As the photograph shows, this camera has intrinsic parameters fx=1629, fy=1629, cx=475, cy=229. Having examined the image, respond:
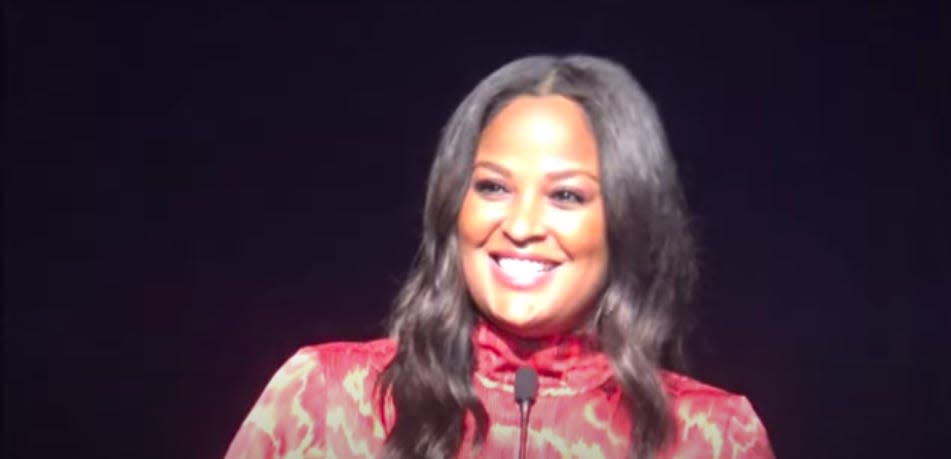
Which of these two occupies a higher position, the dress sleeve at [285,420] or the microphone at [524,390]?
the microphone at [524,390]

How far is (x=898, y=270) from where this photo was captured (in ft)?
7.36

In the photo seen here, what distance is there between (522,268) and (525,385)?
0.40 ft

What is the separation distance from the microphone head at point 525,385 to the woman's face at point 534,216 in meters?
0.06

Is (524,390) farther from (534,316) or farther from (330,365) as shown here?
(330,365)

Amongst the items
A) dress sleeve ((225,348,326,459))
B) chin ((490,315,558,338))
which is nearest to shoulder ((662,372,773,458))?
chin ((490,315,558,338))

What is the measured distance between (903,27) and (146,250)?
1105 mm

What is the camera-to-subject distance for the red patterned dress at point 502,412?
167cm


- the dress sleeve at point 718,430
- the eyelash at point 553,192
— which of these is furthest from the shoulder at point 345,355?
the dress sleeve at point 718,430

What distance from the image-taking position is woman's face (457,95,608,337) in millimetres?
1642

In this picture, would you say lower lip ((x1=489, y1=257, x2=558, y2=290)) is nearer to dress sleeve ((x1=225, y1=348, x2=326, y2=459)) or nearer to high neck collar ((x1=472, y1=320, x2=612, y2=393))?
high neck collar ((x1=472, y1=320, x2=612, y2=393))

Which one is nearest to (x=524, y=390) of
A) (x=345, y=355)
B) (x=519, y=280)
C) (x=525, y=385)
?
(x=525, y=385)

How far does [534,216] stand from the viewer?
164 centimetres

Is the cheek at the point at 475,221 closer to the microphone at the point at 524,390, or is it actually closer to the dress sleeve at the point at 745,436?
the microphone at the point at 524,390

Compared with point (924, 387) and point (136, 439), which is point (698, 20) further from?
point (136, 439)
